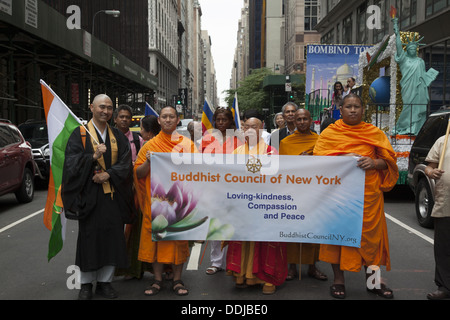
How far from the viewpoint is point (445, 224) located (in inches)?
175

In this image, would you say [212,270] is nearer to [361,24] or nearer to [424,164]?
[424,164]

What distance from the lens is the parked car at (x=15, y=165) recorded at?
951 centimetres

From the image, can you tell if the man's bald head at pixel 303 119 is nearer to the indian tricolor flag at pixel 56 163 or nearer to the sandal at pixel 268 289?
the sandal at pixel 268 289

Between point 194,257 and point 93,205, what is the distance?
222cm

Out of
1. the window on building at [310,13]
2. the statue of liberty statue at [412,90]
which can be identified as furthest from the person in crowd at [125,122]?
the window on building at [310,13]

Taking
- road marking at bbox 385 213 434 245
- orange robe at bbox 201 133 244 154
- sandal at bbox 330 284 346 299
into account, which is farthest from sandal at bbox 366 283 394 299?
road marking at bbox 385 213 434 245

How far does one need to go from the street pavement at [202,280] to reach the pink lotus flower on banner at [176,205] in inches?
25.7

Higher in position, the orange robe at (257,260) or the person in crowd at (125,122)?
the person in crowd at (125,122)

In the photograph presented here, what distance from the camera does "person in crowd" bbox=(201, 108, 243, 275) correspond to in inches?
196

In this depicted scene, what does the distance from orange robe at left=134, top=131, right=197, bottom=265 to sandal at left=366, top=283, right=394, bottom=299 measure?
6.32 ft

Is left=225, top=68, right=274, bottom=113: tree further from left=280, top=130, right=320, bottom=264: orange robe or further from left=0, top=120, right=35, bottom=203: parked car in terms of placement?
left=280, top=130, right=320, bottom=264: orange robe

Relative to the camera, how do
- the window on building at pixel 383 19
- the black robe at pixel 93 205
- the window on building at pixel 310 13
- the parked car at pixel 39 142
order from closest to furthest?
1. the black robe at pixel 93 205
2. the parked car at pixel 39 142
3. the window on building at pixel 383 19
4. the window on building at pixel 310 13

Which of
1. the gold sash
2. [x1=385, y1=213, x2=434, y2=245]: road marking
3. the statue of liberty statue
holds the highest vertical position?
the statue of liberty statue
